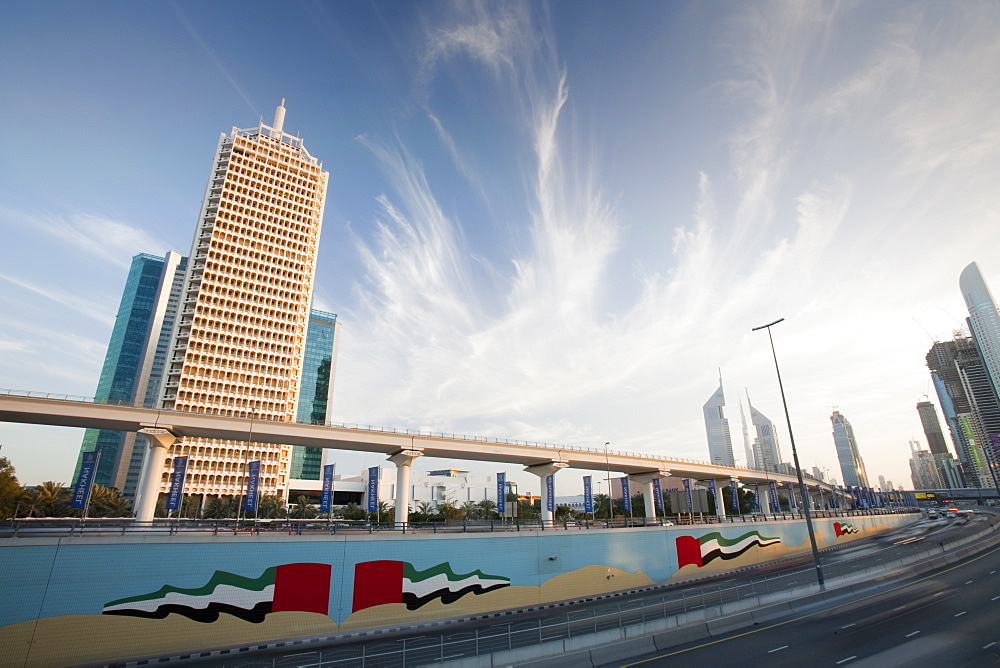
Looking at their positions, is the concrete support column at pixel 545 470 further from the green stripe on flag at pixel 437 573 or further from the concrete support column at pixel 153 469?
the concrete support column at pixel 153 469

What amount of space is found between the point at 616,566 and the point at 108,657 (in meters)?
32.2

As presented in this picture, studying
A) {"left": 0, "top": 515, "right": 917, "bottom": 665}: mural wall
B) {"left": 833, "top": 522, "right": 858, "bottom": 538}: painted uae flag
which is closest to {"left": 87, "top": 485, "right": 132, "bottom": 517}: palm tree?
{"left": 0, "top": 515, "right": 917, "bottom": 665}: mural wall

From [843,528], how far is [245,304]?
117 metres

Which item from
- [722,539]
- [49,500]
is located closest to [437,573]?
[722,539]

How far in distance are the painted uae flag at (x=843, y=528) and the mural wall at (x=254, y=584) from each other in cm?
5058

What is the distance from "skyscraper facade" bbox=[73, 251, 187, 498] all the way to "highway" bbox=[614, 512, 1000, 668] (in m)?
170

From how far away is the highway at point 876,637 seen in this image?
717 inches

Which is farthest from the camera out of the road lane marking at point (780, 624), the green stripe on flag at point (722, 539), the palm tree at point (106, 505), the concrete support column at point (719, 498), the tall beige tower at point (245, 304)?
the tall beige tower at point (245, 304)

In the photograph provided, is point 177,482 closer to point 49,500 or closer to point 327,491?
point 327,491

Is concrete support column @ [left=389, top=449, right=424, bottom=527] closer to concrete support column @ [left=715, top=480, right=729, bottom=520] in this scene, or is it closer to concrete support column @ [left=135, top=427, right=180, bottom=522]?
concrete support column @ [left=135, top=427, right=180, bottom=522]

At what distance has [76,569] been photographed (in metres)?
21.9

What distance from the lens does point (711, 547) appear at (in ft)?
152

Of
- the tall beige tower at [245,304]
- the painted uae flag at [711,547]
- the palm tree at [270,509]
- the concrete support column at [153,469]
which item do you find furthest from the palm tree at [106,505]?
the painted uae flag at [711,547]

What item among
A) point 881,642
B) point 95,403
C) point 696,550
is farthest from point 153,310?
point 881,642
